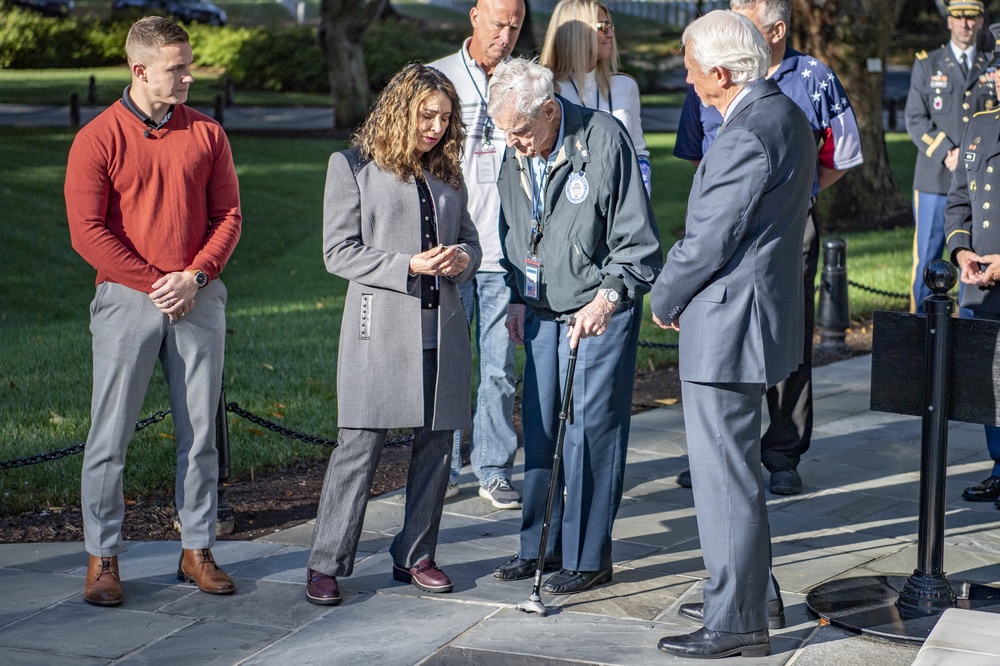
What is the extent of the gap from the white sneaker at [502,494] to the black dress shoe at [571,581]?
1.16 metres

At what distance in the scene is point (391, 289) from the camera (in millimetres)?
4645

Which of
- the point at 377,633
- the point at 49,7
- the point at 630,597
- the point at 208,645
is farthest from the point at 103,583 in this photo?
the point at 49,7

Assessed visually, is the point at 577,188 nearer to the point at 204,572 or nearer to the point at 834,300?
the point at 204,572

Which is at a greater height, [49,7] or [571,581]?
A: [49,7]

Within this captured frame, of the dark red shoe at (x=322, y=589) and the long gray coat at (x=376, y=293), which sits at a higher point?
the long gray coat at (x=376, y=293)

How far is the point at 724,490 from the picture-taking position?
4082mm

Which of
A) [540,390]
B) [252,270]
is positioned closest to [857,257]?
[252,270]

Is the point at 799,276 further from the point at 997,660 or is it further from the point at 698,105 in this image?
the point at 698,105

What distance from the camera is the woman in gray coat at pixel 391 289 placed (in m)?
4.62

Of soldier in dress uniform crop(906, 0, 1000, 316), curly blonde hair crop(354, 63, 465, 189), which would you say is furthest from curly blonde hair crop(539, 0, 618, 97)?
soldier in dress uniform crop(906, 0, 1000, 316)

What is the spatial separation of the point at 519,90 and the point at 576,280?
75 centimetres

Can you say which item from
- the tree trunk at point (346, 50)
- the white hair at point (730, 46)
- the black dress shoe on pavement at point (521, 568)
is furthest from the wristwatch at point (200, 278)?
the tree trunk at point (346, 50)

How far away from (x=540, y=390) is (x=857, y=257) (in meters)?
9.65

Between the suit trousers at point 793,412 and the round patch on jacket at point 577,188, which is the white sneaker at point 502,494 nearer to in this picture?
the suit trousers at point 793,412
